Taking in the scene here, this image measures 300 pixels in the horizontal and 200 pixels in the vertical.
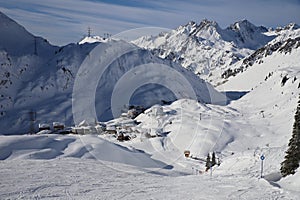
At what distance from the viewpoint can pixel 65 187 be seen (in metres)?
15.5

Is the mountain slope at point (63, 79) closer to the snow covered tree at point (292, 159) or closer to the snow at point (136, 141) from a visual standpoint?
the snow at point (136, 141)

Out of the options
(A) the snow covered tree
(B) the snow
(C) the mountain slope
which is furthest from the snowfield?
(C) the mountain slope

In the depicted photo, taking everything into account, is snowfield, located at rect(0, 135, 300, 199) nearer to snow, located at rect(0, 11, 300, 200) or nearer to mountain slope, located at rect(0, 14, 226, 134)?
snow, located at rect(0, 11, 300, 200)

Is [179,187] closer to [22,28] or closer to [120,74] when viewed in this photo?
[120,74]

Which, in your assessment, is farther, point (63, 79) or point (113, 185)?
point (63, 79)

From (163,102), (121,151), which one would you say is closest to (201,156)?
(121,151)

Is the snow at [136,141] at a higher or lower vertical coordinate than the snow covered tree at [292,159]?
lower

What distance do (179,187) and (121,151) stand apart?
22133 mm

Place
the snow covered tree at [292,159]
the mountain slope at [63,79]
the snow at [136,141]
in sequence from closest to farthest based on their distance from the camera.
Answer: the snow at [136,141], the snow covered tree at [292,159], the mountain slope at [63,79]

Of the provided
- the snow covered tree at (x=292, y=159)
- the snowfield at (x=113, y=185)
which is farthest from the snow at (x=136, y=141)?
the snow covered tree at (x=292, y=159)

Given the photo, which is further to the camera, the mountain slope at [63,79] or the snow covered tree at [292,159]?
the mountain slope at [63,79]

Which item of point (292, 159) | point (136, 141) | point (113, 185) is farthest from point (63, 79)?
point (292, 159)

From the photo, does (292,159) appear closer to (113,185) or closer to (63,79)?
(113,185)

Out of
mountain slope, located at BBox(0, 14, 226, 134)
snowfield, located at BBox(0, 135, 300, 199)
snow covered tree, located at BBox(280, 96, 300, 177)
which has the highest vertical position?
snow covered tree, located at BBox(280, 96, 300, 177)
